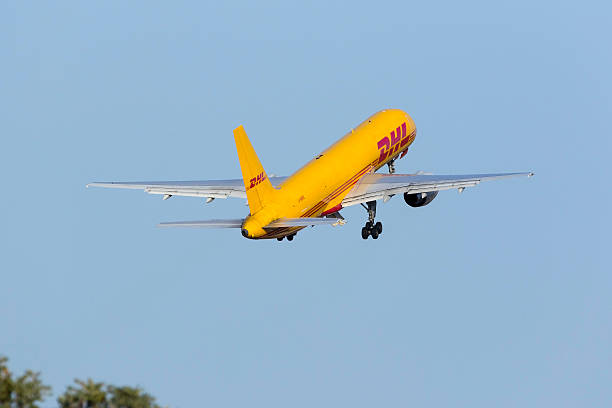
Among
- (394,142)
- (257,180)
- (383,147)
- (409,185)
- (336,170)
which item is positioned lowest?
(257,180)

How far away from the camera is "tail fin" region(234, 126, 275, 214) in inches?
3511

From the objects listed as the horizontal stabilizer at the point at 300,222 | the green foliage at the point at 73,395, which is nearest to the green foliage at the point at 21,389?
the green foliage at the point at 73,395

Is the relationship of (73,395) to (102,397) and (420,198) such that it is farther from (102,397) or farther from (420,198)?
(420,198)

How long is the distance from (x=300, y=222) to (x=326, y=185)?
29.4 feet

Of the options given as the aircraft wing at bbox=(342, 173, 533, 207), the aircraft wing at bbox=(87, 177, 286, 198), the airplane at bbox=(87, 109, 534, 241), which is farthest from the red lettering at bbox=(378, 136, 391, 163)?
the aircraft wing at bbox=(87, 177, 286, 198)

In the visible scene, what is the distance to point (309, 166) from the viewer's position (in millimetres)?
98438

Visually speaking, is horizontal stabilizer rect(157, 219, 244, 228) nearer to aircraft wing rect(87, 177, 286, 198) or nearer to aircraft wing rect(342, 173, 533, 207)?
aircraft wing rect(87, 177, 286, 198)

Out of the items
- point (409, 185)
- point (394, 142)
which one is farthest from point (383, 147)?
point (409, 185)

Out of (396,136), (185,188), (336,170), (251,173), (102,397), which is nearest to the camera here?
(102,397)

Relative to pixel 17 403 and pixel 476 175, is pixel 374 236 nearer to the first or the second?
pixel 476 175

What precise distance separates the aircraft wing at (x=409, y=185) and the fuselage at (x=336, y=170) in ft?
2.08

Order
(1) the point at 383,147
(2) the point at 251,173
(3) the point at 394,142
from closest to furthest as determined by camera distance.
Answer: (2) the point at 251,173
(1) the point at 383,147
(3) the point at 394,142

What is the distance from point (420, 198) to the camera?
103 metres

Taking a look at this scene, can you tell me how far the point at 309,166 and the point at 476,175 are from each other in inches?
377
